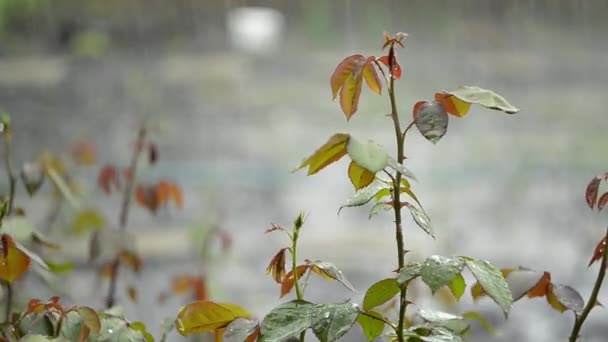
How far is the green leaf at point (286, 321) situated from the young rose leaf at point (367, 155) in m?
0.12

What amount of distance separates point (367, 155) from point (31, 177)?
0.40m

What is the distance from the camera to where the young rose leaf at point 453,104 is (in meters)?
0.57

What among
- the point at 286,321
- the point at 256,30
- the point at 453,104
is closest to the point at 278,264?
the point at 286,321

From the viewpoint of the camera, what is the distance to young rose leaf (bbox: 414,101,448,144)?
1.76 feet

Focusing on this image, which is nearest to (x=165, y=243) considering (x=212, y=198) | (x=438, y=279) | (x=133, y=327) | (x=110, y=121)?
(x=212, y=198)

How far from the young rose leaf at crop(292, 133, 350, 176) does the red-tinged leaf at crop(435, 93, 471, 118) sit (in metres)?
0.09

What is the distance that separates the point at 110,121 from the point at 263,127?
40 centimetres

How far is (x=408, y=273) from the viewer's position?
529 mm

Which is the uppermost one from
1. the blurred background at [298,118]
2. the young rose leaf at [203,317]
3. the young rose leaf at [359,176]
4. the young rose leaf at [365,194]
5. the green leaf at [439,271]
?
the young rose leaf at [359,176]

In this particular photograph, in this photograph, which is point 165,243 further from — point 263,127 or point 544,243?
point 544,243

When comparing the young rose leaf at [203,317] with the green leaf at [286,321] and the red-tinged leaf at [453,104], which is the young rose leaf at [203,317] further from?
the red-tinged leaf at [453,104]

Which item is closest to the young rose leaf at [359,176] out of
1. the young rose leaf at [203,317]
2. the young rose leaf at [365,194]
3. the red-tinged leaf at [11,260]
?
the young rose leaf at [365,194]

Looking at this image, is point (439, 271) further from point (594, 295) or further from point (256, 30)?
point (256, 30)

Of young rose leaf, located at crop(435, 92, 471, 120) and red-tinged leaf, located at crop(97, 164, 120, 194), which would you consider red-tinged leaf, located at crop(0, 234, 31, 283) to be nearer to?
young rose leaf, located at crop(435, 92, 471, 120)
